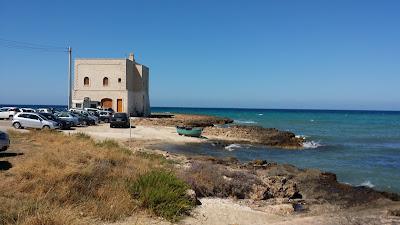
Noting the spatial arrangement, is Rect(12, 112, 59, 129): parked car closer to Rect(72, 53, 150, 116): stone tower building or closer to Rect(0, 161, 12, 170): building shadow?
Rect(0, 161, 12, 170): building shadow

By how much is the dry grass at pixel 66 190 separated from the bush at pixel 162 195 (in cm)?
31

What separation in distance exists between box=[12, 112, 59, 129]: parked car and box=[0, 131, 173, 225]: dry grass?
63.4 feet

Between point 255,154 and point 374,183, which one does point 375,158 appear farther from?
point 374,183

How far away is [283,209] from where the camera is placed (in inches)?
541

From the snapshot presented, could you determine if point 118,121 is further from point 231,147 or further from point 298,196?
point 298,196

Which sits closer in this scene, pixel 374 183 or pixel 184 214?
pixel 184 214

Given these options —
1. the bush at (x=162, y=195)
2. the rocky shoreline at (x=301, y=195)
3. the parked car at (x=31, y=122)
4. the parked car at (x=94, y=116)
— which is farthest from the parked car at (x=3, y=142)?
the parked car at (x=94, y=116)

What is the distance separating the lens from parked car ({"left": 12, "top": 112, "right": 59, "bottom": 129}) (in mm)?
34188

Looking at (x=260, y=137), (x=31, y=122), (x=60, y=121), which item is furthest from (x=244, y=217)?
(x=260, y=137)

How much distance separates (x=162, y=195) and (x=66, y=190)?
2.29m

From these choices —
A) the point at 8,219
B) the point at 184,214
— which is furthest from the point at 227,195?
the point at 8,219

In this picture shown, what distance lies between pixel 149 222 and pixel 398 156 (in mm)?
29196

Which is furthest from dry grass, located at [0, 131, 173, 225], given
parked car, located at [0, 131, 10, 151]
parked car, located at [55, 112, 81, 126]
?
parked car, located at [55, 112, 81, 126]

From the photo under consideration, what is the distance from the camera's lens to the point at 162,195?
11188 millimetres
